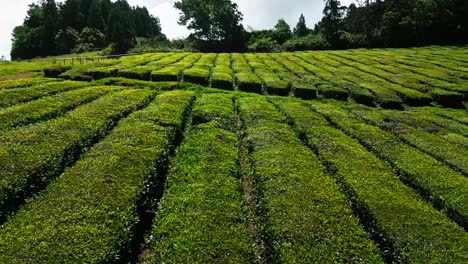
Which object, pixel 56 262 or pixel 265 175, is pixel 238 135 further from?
pixel 56 262

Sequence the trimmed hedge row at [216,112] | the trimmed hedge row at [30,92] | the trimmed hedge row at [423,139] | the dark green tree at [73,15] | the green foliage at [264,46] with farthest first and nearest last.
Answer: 1. the dark green tree at [73,15]
2. the green foliage at [264,46]
3. the trimmed hedge row at [216,112]
4. the trimmed hedge row at [30,92]
5. the trimmed hedge row at [423,139]

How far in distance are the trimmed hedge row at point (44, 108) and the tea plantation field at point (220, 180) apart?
0.10 metres

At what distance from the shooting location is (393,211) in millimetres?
16516

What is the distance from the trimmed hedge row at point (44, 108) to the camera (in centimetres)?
2239

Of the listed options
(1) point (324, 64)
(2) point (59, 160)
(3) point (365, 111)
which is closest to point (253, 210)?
(2) point (59, 160)

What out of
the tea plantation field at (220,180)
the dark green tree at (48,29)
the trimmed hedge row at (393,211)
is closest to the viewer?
the tea plantation field at (220,180)

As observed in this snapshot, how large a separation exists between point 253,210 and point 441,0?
8932 cm

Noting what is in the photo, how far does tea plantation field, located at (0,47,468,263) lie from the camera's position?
13.6m

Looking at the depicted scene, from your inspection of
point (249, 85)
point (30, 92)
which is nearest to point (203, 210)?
point (30, 92)

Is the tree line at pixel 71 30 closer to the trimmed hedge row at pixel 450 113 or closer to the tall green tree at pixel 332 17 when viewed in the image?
the tall green tree at pixel 332 17

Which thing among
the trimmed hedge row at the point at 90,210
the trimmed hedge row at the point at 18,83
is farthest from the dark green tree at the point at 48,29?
the trimmed hedge row at the point at 90,210

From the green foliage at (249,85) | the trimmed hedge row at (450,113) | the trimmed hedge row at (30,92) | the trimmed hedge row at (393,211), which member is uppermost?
the trimmed hedge row at (30,92)

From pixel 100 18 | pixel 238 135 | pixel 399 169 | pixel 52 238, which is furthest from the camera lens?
pixel 100 18

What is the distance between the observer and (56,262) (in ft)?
38.3
